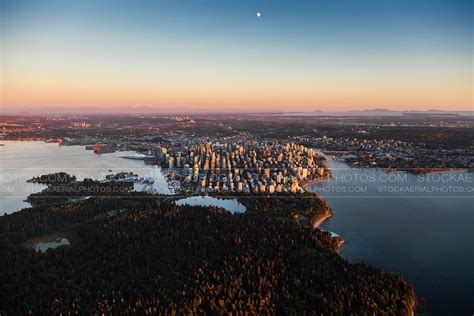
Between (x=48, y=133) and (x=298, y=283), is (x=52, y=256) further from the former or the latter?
(x=48, y=133)

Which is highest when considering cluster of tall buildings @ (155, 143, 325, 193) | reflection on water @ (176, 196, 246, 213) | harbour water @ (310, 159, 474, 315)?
cluster of tall buildings @ (155, 143, 325, 193)

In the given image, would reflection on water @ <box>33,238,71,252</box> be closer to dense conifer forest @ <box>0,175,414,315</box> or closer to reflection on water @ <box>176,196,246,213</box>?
dense conifer forest @ <box>0,175,414,315</box>

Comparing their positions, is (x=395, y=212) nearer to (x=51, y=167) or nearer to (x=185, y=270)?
(x=185, y=270)

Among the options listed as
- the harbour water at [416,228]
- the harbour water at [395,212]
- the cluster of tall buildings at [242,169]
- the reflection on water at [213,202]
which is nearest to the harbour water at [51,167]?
the harbour water at [395,212]

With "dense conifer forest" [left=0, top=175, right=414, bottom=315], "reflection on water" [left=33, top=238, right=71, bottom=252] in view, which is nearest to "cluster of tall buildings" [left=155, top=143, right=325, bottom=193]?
"dense conifer forest" [left=0, top=175, right=414, bottom=315]

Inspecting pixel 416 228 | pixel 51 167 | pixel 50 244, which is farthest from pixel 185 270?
pixel 51 167

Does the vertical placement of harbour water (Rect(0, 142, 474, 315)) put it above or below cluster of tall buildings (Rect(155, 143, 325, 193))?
below
